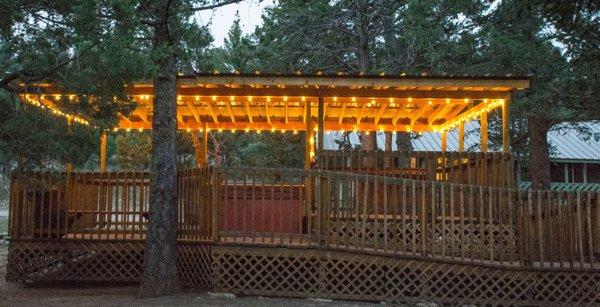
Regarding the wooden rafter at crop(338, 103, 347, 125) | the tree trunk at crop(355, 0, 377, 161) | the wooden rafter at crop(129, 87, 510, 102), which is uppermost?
the tree trunk at crop(355, 0, 377, 161)

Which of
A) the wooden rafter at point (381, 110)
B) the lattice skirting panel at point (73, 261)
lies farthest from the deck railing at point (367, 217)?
the wooden rafter at point (381, 110)

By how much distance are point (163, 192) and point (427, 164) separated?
4.70m

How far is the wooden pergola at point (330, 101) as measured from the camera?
435 inches

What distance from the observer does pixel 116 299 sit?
360 inches

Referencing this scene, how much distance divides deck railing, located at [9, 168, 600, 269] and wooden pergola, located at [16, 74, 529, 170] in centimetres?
163

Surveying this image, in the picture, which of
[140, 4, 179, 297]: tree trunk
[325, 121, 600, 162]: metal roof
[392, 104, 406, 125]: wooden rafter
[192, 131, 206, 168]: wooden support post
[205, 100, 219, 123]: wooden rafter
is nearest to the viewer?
[140, 4, 179, 297]: tree trunk

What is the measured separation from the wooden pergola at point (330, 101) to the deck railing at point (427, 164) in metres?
0.67

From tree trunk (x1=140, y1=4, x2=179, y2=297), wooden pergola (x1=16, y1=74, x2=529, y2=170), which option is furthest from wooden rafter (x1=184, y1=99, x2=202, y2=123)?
tree trunk (x1=140, y1=4, x2=179, y2=297)

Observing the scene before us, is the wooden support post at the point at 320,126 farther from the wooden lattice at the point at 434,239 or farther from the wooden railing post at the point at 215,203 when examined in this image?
the wooden railing post at the point at 215,203

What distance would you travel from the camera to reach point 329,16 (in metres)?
19.2

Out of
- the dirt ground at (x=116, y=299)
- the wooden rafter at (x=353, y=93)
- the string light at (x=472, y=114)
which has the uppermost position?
the wooden rafter at (x=353, y=93)

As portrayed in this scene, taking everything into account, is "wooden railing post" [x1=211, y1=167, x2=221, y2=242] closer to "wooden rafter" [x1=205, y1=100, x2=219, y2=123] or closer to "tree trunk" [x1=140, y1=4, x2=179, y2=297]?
"tree trunk" [x1=140, y1=4, x2=179, y2=297]

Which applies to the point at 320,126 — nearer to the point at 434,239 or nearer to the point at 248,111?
the point at 248,111

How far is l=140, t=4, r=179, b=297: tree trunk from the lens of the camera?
30.4 feet
